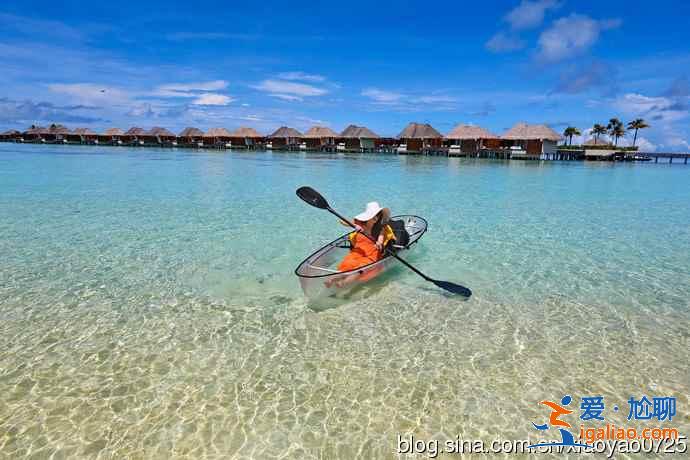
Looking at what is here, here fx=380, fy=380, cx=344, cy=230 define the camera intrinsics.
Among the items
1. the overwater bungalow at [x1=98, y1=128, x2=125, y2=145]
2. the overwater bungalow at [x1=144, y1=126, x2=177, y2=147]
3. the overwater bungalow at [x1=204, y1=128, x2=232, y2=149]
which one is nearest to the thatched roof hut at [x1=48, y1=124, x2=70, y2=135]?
the overwater bungalow at [x1=98, y1=128, x2=125, y2=145]

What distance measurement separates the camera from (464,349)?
5152mm

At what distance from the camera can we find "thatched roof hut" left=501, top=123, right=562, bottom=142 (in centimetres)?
5031

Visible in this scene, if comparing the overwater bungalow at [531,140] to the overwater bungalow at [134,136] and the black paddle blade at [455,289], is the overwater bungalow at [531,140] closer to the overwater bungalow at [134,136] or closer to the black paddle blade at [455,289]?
the black paddle blade at [455,289]

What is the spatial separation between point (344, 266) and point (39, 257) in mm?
6725

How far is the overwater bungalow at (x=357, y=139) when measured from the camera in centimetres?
6575

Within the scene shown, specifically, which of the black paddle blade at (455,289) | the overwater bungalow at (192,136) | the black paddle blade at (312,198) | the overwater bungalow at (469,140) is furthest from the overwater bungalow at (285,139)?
the black paddle blade at (455,289)

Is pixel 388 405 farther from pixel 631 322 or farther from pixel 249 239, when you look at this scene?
pixel 249 239

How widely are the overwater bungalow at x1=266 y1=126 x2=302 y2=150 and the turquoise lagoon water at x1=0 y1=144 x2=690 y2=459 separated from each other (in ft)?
199

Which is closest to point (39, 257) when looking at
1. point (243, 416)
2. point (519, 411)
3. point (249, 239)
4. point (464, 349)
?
point (249, 239)

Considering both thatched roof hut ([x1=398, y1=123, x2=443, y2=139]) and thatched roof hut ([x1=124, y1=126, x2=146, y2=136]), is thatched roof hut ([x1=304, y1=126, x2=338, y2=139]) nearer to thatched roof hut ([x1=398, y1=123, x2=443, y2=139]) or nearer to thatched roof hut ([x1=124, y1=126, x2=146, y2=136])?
thatched roof hut ([x1=398, y1=123, x2=443, y2=139])

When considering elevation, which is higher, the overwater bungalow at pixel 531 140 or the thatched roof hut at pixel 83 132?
the thatched roof hut at pixel 83 132

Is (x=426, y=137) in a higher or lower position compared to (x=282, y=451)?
higher

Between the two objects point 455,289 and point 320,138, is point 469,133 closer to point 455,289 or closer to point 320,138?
point 320,138

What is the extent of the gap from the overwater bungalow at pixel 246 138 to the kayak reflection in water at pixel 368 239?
69.3 metres
